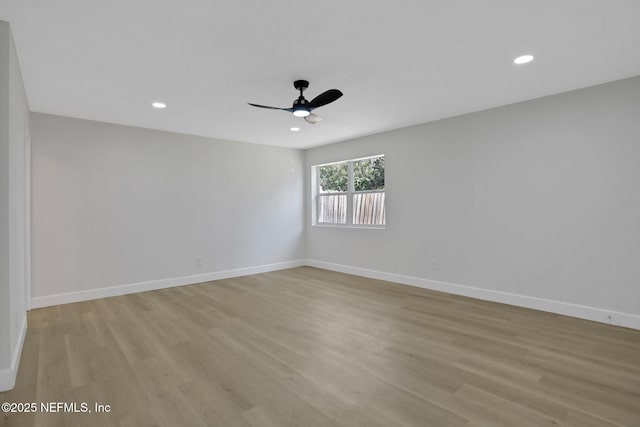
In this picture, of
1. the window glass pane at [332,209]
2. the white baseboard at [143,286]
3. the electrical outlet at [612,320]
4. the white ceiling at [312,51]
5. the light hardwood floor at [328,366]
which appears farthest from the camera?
the window glass pane at [332,209]

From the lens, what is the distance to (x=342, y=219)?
614 centimetres

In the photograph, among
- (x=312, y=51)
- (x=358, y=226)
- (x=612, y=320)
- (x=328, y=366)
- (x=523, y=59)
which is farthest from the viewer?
(x=358, y=226)

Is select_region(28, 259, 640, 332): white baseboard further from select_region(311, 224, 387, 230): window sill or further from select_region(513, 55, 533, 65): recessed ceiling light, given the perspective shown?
select_region(513, 55, 533, 65): recessed ceiling light

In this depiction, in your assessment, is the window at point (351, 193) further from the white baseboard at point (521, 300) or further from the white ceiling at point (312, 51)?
the white ceiling at point (312, 51)

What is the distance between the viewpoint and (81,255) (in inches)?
166

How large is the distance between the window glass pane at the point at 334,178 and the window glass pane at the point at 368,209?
0.43m

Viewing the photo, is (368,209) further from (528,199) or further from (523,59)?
(523,59)

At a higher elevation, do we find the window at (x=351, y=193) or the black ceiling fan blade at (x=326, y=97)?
the black ceiling fan blade at (x=326, y=97)

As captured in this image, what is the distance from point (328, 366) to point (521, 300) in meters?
2.78

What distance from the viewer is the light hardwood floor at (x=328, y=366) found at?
72.1 inches

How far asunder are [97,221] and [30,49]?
2.54m

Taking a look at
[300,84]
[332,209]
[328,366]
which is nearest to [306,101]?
[300,84]

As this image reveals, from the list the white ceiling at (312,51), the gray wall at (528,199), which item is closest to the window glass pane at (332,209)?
the gray wall at (528,199)

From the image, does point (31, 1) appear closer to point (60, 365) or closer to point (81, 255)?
point (60, 365)
